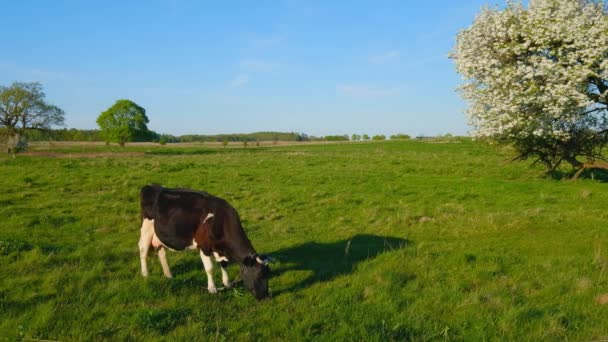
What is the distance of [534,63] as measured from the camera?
1481 cm

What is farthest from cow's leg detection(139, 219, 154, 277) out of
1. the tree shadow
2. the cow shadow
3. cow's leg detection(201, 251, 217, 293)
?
the tree shadow

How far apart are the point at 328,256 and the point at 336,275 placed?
206 centimetres

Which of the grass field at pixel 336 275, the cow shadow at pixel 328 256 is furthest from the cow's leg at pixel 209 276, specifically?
the cow shadow at pixel 328 256

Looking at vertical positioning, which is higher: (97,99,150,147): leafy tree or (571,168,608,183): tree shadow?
(97,99,150,147): leafy tree

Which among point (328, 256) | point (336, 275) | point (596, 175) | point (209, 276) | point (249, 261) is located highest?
point (249, 261)

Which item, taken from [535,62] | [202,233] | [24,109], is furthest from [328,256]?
[24,109]

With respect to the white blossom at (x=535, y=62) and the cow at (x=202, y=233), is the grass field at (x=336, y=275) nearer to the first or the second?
the cow at (x=202, y=233)

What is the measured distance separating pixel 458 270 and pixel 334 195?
1372 centimetres

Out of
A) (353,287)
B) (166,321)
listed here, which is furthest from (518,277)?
(166,321)

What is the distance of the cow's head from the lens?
794cm

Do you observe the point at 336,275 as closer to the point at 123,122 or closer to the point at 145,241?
the point at 145,241

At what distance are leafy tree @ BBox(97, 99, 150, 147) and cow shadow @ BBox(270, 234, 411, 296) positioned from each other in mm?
82396

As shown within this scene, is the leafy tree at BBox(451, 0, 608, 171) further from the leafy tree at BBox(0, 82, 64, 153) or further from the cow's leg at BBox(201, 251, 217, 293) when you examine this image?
the leafy tree at BBox(0, 82, 64, 153)

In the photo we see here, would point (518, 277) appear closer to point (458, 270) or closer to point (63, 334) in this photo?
point (458, 270)
